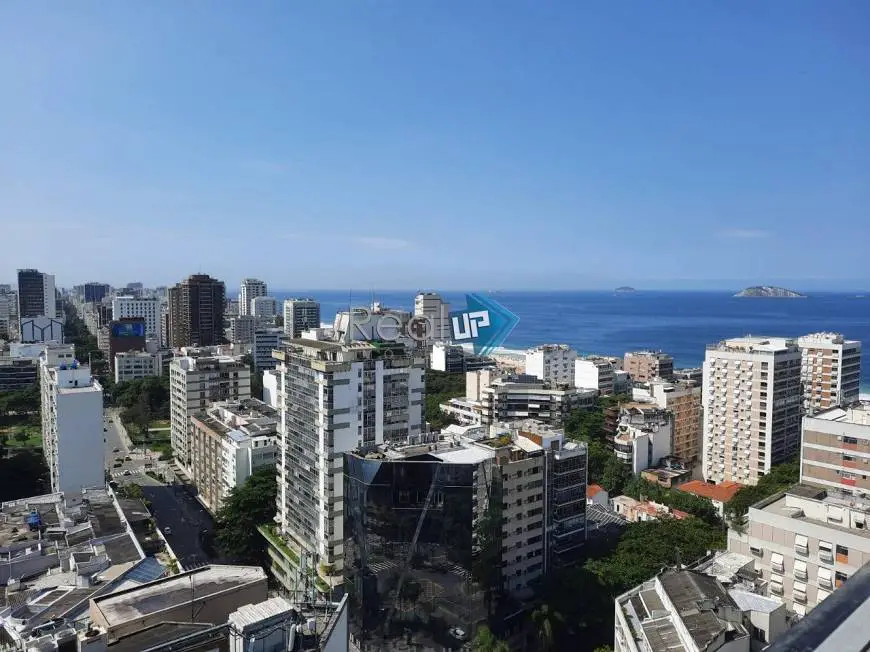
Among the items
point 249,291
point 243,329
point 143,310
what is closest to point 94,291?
point 249,291

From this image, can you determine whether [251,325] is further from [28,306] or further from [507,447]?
[507,447]

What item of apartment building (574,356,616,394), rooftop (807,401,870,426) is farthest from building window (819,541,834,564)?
apartment building (574,356,616,394)

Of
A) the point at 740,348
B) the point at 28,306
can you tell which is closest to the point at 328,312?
the point at 28,306

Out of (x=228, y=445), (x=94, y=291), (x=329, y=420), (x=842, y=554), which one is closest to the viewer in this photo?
(x=842, y=554)

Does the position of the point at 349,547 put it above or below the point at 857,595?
below

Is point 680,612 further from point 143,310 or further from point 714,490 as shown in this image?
point 143,310

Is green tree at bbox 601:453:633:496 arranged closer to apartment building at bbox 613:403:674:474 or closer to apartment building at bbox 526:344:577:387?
apartment building at bbox 613:403:674:474

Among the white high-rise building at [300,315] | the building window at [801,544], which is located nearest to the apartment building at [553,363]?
the white high-rise building at [300,315]
